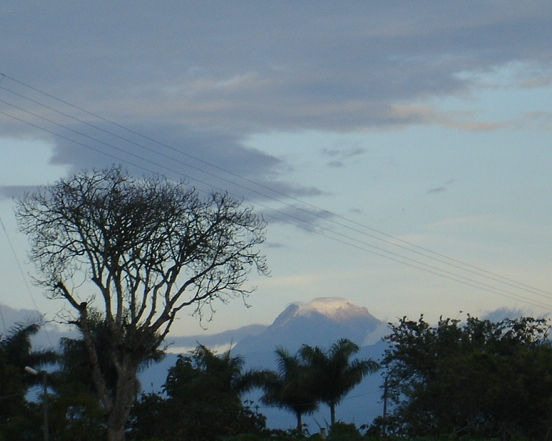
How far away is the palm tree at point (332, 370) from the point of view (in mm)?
74312

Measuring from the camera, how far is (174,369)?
63125 mm

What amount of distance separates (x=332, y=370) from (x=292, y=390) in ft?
11.1

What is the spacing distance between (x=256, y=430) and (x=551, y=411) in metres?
20.7

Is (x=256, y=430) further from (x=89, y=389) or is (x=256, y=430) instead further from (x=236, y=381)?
(x=236, y=381)

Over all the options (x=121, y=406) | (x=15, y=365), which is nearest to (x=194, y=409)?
(x=121, y=406)

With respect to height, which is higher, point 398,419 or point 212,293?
point 212,293

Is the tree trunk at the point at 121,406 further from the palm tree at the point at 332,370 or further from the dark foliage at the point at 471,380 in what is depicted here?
the palm tree at the point at 332,370

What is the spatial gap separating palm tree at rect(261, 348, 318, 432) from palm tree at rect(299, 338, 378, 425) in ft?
2.22

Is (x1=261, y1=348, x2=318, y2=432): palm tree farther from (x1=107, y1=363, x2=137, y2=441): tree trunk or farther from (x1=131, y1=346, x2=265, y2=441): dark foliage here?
(x1=107, y1=363, x2=137, y2=441): tree trunk

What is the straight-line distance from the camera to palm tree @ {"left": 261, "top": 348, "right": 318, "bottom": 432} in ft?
240

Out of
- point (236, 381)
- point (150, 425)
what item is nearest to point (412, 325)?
point (236, 381)

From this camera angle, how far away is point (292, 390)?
240 feet

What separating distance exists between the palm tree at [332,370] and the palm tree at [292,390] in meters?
0.68

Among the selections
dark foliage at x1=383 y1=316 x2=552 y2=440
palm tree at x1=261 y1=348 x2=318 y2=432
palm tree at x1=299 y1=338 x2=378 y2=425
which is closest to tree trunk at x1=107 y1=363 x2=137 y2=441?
dark foliage at x1=383 y1=316 x2=552 y2=440
